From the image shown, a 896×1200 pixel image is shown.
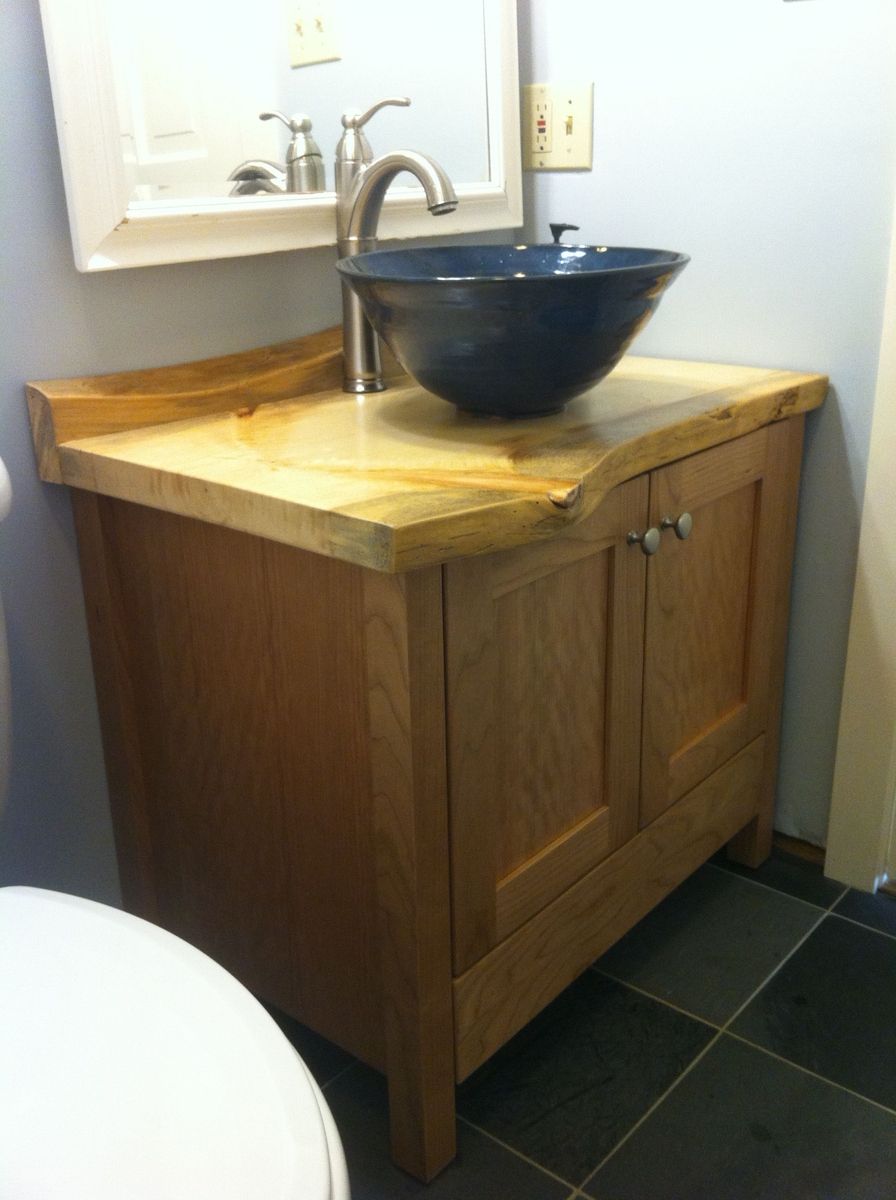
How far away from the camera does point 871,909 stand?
150 cm

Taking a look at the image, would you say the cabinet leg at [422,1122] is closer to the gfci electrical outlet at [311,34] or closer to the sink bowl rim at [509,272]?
the sink bowl rim at [509,272]

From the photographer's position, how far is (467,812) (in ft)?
3.31

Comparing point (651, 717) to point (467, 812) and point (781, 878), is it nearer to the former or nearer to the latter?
point (467, 812)

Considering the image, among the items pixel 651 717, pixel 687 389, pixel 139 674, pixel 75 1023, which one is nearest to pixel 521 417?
pixel 687 389

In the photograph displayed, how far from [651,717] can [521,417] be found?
38 cm

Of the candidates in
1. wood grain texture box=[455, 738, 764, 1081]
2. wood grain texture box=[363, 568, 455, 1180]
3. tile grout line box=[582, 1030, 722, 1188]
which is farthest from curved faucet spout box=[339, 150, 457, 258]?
tile grout line box=[582, 1030, 722, 1188]

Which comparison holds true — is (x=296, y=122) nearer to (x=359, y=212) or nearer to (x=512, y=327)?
(x=359, y=212)

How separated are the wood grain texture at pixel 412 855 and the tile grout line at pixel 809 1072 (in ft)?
1.23

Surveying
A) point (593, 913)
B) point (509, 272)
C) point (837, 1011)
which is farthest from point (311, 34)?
point (837, 1011)

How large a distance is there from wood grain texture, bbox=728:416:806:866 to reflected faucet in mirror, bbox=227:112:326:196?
634 millimetres

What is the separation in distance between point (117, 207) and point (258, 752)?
563 mm

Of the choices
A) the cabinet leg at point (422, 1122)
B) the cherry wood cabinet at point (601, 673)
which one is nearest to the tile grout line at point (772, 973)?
the cherry wood cabinet at point (601, 673)

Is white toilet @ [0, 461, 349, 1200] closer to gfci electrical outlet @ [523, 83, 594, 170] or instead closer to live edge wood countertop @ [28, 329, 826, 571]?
live edge wood countertop @ [28, 329, 826, 571]

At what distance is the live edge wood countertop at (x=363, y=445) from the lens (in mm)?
898
